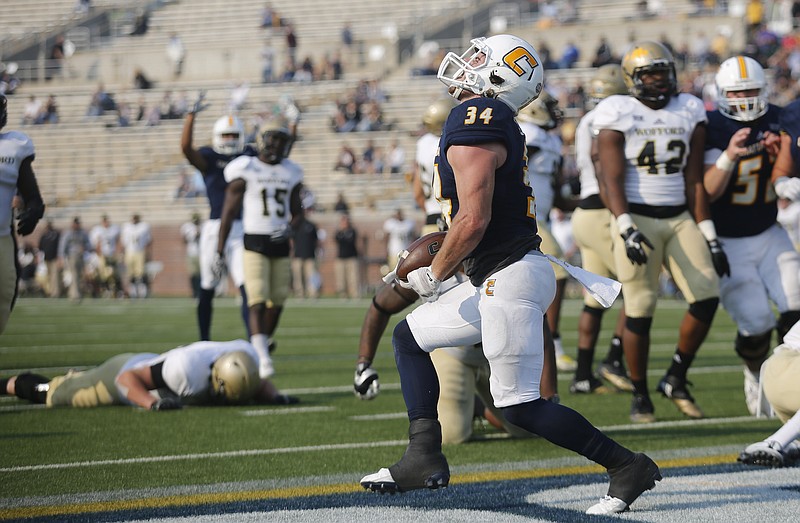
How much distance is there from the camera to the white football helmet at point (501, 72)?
4012 millimetres

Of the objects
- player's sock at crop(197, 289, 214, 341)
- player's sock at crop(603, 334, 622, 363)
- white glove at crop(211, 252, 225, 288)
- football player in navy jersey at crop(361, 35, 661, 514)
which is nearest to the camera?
football player in navy jersey at crop(361, 35, 661, 514)

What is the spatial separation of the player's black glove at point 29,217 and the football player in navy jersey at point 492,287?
9.31ft

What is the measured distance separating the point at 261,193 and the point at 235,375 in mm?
2304

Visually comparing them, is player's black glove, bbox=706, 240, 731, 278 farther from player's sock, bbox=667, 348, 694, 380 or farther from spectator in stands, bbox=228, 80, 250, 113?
spectator in stands, bbox=228, 80, 250, 113

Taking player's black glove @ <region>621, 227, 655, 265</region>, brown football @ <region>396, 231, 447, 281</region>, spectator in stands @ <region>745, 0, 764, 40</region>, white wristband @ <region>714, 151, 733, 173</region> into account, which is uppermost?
spectator in stands @ <region>745, 0, 764, 40</region>

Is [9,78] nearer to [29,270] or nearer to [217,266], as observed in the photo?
[29,270]

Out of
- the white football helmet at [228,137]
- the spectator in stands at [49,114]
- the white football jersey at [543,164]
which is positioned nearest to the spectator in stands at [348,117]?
the spectator in stands at [49,114]

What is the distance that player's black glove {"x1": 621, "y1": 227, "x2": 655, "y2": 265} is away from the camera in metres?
5.74

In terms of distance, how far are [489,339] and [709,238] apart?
Result: 8.34 ft

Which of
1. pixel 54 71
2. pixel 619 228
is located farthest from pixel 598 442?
pixel 54 71

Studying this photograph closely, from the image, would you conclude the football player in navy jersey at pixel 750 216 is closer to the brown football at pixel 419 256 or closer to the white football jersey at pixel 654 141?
the white football jersey at pixel 654 141

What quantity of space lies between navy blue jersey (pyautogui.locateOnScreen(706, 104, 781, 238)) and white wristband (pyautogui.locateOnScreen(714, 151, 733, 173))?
0.14 m

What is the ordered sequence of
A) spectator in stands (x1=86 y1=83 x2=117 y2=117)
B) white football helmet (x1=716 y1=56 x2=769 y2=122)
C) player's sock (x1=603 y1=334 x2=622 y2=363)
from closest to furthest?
white football helmet (x1=716 y1=56 x2=769 y2=122), player's sock (x1=603 y1=334 x2=622 y2=363), spectator in stands (x1=86 y1=83 x2=117 y2=117)

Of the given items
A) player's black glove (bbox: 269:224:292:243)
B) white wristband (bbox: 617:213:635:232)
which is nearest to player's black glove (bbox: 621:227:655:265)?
white wristband (bbox: 617:213:635:232)
